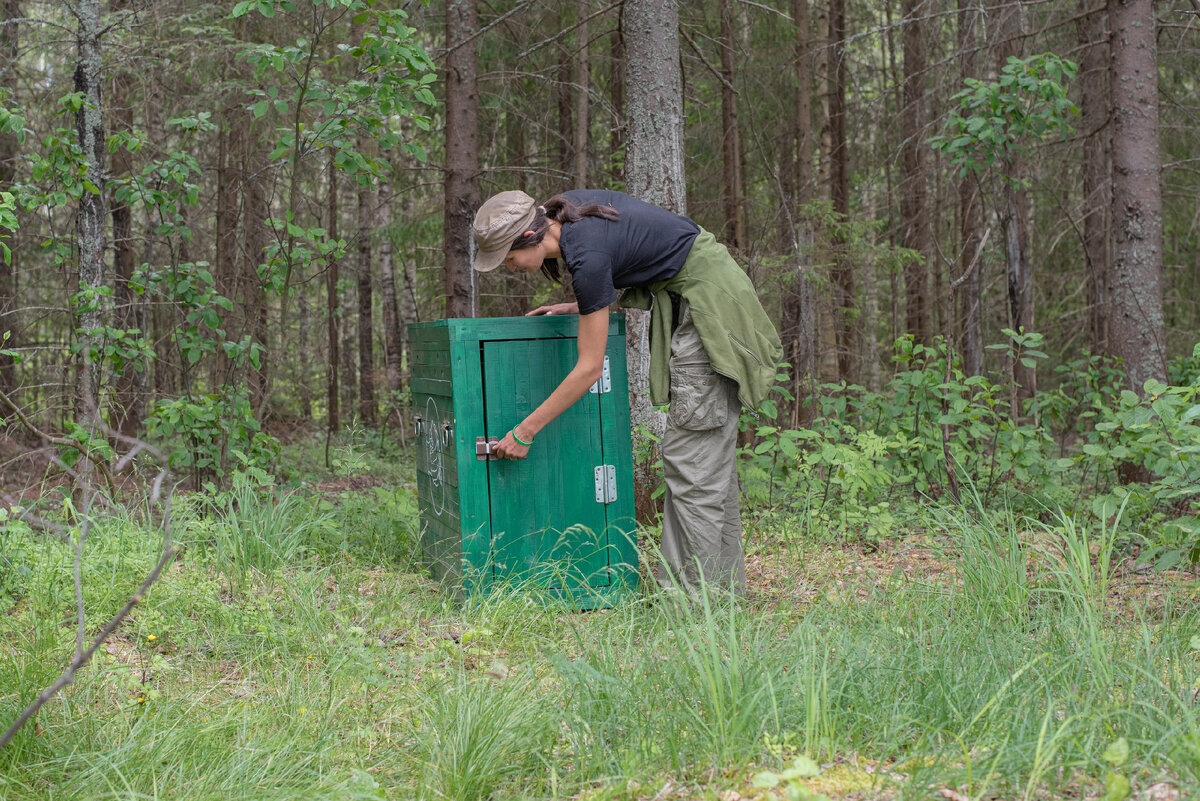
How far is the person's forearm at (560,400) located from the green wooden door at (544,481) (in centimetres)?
18

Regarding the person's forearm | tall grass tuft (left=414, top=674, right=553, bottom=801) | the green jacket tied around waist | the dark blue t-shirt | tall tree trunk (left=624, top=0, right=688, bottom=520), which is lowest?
tall grass tuft (left=414, top=674, right=553, bottom=801)

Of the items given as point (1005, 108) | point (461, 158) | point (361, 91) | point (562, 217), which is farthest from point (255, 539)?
point (1005, 108)

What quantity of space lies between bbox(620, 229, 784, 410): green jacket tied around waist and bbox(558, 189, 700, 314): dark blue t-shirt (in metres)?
0.07

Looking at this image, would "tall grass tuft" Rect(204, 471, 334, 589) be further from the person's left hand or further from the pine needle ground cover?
the person's left hand

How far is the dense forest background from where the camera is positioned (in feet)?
19.2

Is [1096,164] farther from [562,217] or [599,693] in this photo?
[599,693]

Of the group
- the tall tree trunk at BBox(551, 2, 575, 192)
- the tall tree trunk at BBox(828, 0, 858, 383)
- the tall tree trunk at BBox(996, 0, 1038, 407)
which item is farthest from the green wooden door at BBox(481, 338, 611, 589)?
the tall tree trunk at BBox(828, 0, 858, 383)

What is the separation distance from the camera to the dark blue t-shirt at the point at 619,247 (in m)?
3.58

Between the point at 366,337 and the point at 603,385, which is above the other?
the point at 366,337

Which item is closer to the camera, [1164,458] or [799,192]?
[1164,458]

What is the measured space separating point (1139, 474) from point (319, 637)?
17.1 ft

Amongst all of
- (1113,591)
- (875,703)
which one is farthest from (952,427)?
(875,703)

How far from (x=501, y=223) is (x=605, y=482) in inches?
50.0

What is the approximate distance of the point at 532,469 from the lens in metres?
4.11
